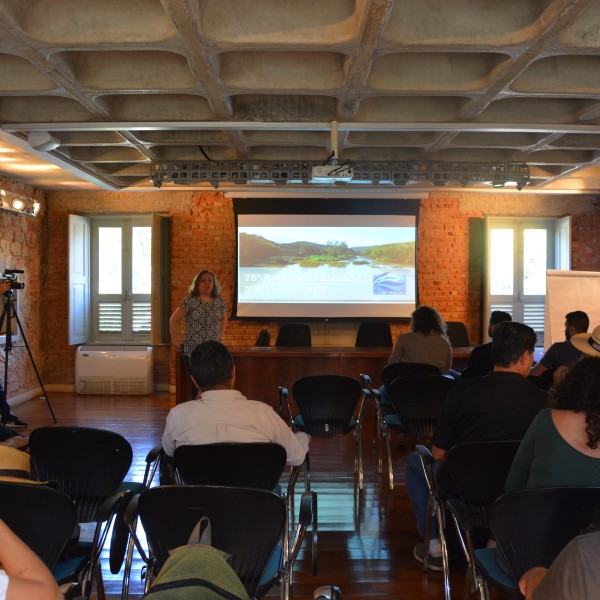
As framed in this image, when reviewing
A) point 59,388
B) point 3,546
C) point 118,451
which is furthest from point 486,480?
point 59,388

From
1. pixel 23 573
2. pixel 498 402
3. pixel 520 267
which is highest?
pixel 520 267

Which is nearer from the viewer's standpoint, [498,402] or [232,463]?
[232,463]

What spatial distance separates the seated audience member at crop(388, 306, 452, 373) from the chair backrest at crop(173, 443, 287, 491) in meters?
3.31

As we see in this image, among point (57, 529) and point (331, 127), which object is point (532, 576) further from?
point (331, 127)

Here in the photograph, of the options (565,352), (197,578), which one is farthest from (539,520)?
(565,352)

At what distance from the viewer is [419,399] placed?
4.86m

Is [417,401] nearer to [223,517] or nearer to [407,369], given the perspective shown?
[407,369]

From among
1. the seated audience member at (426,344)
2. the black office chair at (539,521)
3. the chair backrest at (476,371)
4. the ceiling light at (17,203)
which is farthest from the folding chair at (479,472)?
the ceiling light at (17,203)

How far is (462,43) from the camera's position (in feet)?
12.6

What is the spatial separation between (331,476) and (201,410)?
8.86ft

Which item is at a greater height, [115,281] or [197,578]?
[115,281]

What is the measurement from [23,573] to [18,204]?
25.4 ft

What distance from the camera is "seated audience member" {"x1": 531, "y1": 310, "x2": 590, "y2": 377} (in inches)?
201

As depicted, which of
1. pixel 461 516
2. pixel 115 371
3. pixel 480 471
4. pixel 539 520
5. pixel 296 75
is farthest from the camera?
pixel 115 371
